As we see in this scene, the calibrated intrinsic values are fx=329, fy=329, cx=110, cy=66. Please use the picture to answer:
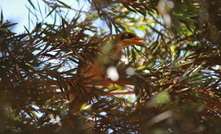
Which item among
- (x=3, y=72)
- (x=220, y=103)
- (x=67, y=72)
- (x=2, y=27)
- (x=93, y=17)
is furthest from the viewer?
(x=93, y=17)

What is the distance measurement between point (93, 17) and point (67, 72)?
60 centimetres

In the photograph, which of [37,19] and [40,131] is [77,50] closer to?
[37,19]

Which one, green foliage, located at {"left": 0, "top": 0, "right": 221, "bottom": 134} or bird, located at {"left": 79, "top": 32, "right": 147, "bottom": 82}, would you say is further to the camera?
bird, located at {"left": 79, "top": 32, "right": 147, "bottom": 82}

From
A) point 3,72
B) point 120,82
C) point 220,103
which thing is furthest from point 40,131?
point 220,103

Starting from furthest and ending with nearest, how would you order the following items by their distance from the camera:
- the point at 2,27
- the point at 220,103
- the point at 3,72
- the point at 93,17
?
the point at 93,17 < the point at 220,103 < the point at 2,27 < the point at 3,72

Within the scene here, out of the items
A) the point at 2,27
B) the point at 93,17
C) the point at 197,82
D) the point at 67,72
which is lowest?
the point at 197,82

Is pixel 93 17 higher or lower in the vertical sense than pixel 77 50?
higher

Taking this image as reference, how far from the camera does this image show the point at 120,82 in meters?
2.08

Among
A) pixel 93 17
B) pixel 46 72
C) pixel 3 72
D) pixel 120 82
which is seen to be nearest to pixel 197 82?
pixel 120 82

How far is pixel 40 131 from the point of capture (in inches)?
42.9

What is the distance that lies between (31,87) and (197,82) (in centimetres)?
105

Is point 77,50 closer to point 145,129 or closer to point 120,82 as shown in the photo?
point 120,82

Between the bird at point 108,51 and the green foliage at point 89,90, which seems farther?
the bird at point 108,51

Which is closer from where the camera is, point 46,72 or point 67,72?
point 46,72
